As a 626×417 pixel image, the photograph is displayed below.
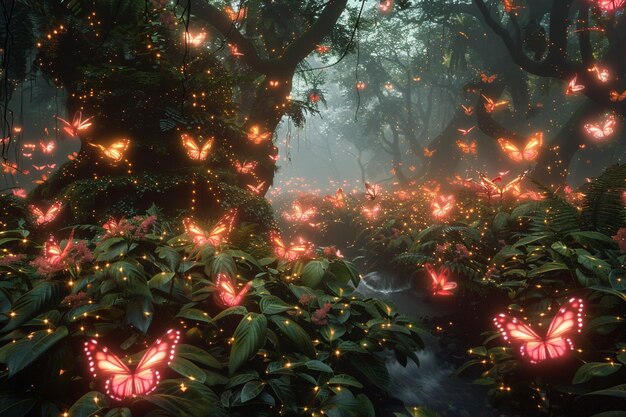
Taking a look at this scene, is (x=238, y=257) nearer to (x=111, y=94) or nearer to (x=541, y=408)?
(x=541, y=408)

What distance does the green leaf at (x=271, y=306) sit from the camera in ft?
9.38

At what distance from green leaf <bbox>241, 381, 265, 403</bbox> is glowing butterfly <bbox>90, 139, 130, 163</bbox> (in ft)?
15.4

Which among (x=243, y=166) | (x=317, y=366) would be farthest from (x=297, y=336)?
(x=243, y=166)

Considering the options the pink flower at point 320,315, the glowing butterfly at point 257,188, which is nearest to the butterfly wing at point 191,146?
the glowing butterfly at point 257,188

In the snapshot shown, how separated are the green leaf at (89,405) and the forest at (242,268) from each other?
1 cm

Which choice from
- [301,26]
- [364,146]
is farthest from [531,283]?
[364,146]

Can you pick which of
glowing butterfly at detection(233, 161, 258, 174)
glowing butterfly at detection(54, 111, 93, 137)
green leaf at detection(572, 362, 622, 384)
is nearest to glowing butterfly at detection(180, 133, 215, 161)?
glowing butterfly at detection(233, 161, 258, 174)

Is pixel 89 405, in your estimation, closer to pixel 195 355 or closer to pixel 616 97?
pixel 195 355

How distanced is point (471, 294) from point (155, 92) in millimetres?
6277

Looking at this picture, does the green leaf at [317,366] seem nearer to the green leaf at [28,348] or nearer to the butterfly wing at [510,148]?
the green leaf at [28,348]

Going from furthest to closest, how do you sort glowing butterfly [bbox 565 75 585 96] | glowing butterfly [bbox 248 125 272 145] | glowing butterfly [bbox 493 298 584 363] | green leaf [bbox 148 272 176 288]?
1. glowing butterfly [bbox 565 75 585 96]
2. glowing butterfly [bbox 248 125 272 145]
3. green leaf [bbox 148 272 176 288]
4. glowing butterfly [bbox 493 298 584 363]

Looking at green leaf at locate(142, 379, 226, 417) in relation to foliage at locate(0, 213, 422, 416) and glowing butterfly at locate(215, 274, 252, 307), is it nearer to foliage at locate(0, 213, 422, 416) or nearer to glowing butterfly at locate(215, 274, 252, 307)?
foliage at locate(0, 213, 422, 416)

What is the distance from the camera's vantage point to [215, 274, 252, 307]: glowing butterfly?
3.02m

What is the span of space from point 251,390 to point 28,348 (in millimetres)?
1406
